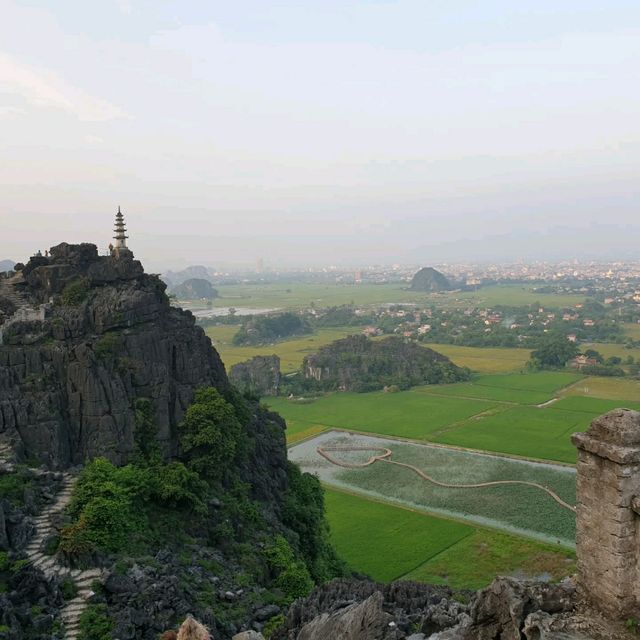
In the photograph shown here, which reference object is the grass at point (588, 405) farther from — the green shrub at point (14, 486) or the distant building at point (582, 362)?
the green shrub at point (14, 486)

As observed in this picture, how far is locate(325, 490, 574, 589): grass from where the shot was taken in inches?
1186

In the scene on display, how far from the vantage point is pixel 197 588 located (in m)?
19.2

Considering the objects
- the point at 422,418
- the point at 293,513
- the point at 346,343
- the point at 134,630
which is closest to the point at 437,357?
the point at 346,343

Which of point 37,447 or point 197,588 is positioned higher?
point 37,447

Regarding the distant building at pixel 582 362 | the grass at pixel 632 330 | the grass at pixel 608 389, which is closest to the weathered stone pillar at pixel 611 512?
the grass at pixel 608 389

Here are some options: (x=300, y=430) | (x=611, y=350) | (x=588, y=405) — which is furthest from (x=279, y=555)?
(x=611, y=350)

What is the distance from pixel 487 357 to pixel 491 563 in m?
76.9

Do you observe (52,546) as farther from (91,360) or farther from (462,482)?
(462,482)

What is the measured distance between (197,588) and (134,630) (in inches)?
136

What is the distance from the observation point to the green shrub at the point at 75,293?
1092 inches

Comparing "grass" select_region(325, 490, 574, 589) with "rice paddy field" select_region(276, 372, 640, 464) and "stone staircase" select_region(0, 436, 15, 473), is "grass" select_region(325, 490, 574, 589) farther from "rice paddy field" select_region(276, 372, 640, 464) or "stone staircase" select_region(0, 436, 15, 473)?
"stone staircase" select_region(0, 436, 15, 473)

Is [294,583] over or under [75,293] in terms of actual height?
under

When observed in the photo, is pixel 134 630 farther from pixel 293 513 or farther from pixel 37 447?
pixel 293 513

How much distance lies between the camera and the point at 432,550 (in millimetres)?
33094
